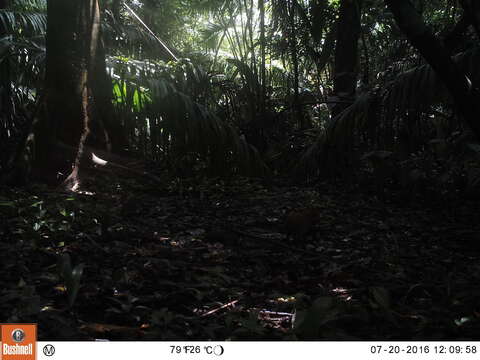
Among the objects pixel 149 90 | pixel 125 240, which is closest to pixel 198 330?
pixel 125 240

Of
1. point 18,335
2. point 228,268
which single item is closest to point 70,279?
point 18,335

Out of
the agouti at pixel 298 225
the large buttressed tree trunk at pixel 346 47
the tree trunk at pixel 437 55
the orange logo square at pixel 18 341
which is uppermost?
the large buttressed tree trunk at pixel 346 47

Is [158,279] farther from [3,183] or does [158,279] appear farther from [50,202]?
[3,183]

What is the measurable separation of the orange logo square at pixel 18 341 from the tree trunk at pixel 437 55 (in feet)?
5.98

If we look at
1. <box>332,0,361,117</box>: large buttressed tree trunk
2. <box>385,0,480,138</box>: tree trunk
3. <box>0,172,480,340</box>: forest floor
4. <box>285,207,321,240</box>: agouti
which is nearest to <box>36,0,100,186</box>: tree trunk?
<box>0,172,480,340</box>: forest floor

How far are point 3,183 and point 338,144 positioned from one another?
2455 millimetres

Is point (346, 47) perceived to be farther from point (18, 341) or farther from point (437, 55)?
point (18, 341)

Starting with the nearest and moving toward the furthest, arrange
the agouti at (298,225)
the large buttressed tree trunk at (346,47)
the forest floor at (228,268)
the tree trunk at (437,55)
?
the forest floor at (228,268)
the tree trunk at (437,55)
the agouti at (298,225)
the large buttressed tree trunk at (346,47)

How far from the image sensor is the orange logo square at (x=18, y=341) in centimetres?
124

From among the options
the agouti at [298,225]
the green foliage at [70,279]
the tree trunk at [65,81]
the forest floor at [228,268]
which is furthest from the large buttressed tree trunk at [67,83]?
the green foliage at [70,279]

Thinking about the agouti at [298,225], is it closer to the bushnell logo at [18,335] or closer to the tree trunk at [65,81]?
the tree trunk at [65,81]

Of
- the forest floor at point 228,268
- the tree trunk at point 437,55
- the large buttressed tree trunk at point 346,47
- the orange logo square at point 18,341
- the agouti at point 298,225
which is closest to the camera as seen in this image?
the orange logo square at point 18,341

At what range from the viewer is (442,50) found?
2.08 m

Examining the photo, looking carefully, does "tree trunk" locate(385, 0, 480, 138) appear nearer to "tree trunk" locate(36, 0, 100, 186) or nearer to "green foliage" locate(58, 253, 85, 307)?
"green foliage" locate(58, 253, 85, 307)
